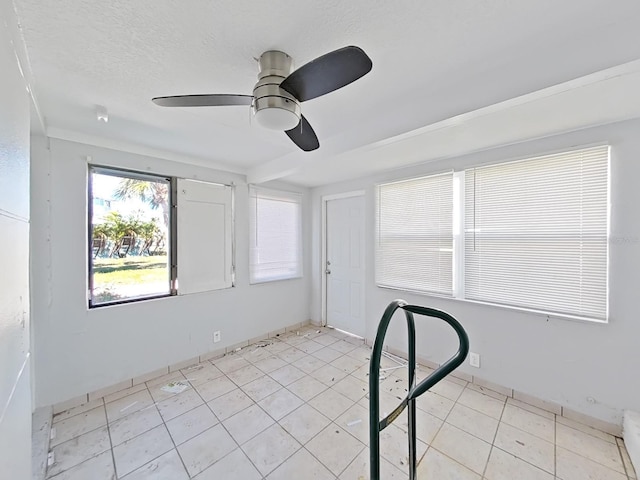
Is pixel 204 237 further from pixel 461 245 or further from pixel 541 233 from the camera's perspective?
pixel 541 233

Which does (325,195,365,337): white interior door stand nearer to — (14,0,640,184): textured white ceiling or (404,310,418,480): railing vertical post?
(14,0,640,184): textured white ceiling

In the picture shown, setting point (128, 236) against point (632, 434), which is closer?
point (632, 434)

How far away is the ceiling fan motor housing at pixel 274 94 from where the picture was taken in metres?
1.27

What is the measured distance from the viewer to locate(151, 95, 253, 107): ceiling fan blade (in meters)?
1.29

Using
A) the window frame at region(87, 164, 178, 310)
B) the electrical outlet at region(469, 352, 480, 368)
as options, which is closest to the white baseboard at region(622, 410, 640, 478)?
the electrical outlet at region(469, 352, 480, 368)

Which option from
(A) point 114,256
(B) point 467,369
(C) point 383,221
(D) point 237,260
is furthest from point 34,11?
(B) point 467,369

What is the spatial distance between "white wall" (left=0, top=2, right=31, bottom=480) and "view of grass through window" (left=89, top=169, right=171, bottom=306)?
1568 millimetres

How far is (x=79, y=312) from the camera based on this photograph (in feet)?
7.63

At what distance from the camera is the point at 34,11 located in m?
1.05

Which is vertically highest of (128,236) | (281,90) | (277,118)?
(281,90)

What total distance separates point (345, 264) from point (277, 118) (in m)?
2.94

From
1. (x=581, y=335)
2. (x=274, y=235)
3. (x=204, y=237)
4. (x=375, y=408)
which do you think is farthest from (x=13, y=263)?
(x=581, y=335)

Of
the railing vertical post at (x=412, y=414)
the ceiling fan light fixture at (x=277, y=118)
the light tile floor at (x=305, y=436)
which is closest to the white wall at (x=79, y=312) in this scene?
the light tile floor at (x=305, y=436)

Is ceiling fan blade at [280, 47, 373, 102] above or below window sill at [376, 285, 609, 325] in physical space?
above
